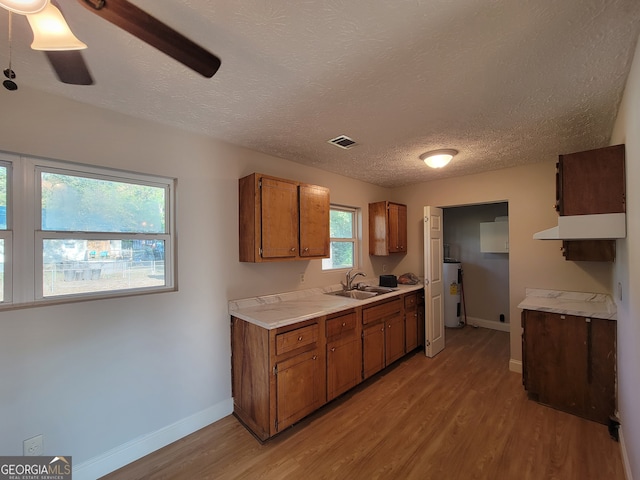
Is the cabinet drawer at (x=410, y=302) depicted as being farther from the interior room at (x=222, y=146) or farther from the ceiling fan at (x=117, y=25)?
the ceiling fan at (x=117, y=25)

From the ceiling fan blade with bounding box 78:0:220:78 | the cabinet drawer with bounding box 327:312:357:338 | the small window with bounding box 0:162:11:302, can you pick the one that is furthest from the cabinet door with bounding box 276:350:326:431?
the ceiling fan blade with bounding box 78:0:220:78

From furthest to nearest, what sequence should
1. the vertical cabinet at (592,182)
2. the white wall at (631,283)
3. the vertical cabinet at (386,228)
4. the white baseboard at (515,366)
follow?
the vertical cabinet at (386,228)
the white baseboard at (515,366)
the vertical cabinet at (592,182)
the white wall at (631,283)

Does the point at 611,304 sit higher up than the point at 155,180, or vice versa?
the point at 155,180

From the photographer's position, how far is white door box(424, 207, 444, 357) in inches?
148

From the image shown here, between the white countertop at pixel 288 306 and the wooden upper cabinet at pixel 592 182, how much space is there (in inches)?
75.4

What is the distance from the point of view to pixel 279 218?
2688 mm

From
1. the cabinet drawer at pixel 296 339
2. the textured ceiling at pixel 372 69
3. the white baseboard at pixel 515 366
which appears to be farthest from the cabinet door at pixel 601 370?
the cabinet drawer at pixel 296 339

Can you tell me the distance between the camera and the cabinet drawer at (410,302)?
375 centimetres

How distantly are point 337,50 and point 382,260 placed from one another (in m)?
3.48

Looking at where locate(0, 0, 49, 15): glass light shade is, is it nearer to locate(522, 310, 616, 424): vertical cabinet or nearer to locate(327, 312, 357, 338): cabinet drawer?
locate(327, 312, 357, 338): cabinet drawer

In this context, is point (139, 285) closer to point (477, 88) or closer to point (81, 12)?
point (81, 12)

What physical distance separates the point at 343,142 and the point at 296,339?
6.00ft

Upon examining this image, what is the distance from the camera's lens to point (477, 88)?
1.76 meters

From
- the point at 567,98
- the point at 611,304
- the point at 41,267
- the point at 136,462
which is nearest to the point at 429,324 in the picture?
the point at 611,304
